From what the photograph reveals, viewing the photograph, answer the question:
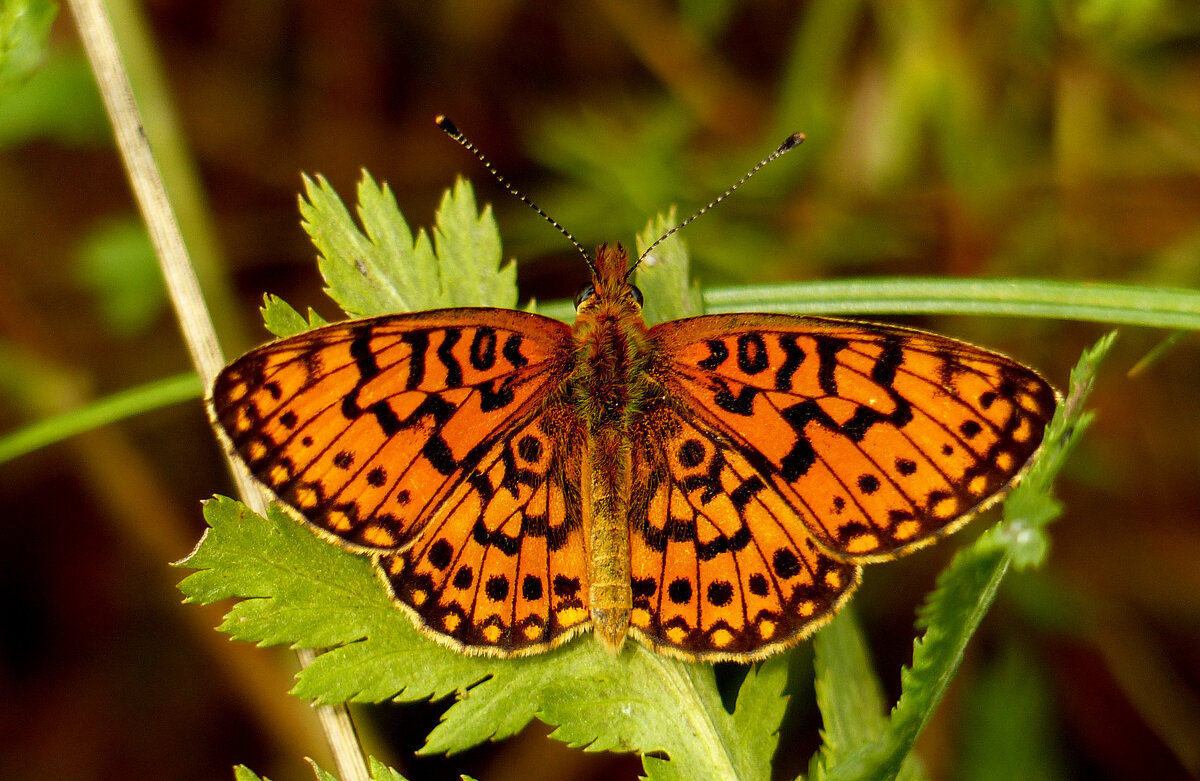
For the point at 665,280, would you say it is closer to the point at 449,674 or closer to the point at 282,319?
the point at 282,319

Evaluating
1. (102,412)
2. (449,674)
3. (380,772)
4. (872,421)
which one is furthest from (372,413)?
(872,421)

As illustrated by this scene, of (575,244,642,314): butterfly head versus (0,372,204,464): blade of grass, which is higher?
(575,244,642,314): butterfly head

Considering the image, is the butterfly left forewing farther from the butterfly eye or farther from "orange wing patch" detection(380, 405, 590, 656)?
"orange wing patch" detection(380, 405, 590, 656)

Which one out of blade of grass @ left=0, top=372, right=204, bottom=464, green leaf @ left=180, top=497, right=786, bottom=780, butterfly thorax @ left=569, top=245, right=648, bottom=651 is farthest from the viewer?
blade of grass @ left=0, top=372, right=204, bottom=464

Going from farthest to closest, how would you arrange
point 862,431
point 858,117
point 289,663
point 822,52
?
point 858,117 → point 822,52 → point 289,663 → point 862,431

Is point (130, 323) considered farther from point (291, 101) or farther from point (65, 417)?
point (65, 417)

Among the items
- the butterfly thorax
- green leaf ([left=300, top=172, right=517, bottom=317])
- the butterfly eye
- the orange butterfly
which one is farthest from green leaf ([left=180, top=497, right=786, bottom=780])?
the butterfly eye

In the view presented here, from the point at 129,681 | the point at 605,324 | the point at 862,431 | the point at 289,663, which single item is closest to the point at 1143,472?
the point at 862,431
